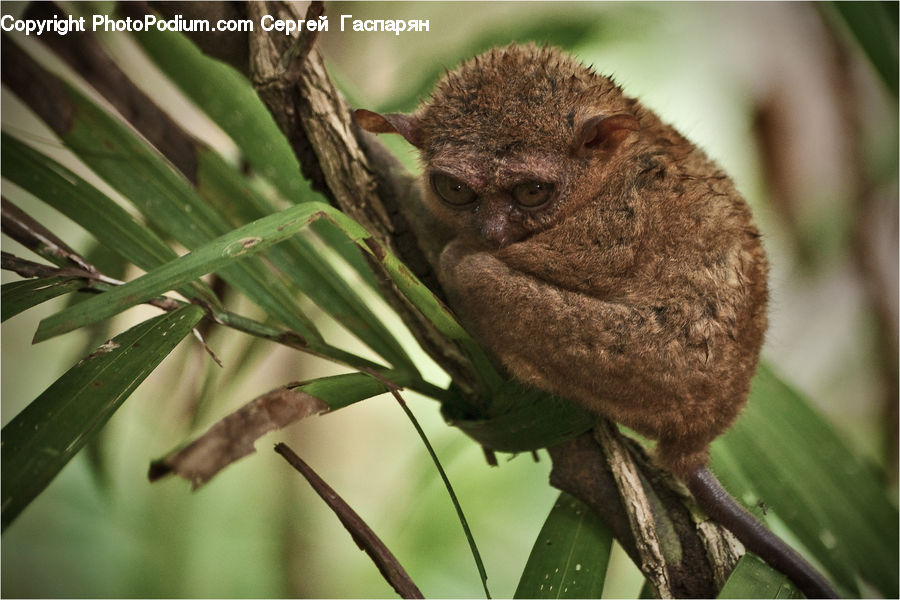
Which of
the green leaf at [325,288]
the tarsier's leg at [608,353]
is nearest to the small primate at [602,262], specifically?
the tarsier's leg at [608,353]

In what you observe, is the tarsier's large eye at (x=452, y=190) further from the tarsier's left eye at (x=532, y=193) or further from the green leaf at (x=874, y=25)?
the green leaf at (x=874, y=25)

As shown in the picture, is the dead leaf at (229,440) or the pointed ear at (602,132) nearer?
the dead leaf at (229,440)

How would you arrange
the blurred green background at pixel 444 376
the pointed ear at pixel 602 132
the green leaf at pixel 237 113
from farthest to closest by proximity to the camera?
the blurred green background at pixel 444 376 < the green leaf at pixel 237 113 < the pointed ear at pixel 602 132

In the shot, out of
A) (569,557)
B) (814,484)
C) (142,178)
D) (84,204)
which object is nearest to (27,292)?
(84,204)

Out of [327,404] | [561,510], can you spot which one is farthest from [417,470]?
[327,404]

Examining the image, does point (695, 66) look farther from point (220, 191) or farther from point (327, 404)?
point (327, 404)
